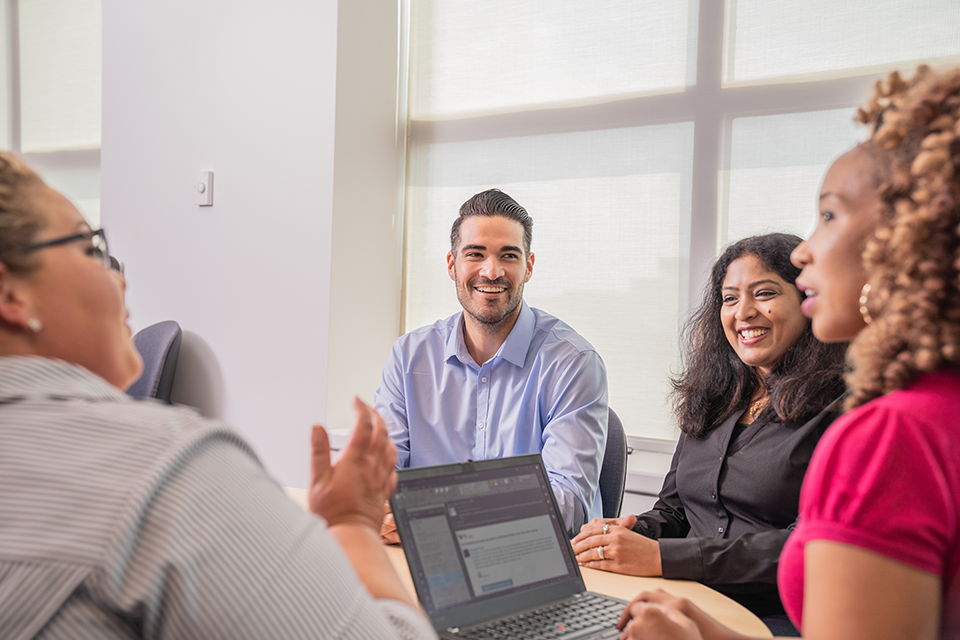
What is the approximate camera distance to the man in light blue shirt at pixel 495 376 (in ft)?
6.77

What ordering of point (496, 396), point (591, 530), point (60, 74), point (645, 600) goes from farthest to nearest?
point (60, 74)
point (496, 396)
point (591, 530)
point (645, 600)

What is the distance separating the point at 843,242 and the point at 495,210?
61.5 inches

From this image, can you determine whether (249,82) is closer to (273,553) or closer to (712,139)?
(712,139)

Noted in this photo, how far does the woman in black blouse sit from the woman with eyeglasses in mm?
913

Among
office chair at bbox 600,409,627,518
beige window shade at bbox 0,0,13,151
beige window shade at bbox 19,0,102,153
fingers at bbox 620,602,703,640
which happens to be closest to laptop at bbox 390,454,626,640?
fingers at bbox 620,602,703,640

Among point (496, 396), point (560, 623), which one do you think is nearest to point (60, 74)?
point (496, 396)

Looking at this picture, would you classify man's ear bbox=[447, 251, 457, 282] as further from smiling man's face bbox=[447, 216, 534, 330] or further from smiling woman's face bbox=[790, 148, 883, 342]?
smiling woman's face bbox=[790, 148, 883, 342]

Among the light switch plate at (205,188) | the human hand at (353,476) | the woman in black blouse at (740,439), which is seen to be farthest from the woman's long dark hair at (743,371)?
the light switch plate at (205,188)

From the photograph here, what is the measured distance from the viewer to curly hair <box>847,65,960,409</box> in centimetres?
77

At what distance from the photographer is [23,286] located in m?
0.70

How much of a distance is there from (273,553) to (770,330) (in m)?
1.57

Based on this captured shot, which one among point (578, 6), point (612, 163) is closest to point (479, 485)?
point (612, 163)

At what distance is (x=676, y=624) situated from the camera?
98 cm

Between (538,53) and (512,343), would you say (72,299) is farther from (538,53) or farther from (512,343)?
(538,53)
